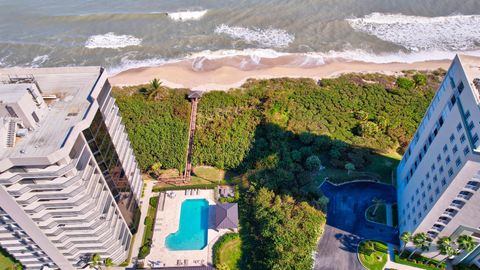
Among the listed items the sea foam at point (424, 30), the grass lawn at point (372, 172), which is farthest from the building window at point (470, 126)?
the sea foam at point (424, 30)

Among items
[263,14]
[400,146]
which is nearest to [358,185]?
[400,146]

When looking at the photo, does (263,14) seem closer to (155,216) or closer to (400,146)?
(400,146)

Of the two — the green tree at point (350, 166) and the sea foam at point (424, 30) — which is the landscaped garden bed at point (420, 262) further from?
the sea foam at point (424, 30)

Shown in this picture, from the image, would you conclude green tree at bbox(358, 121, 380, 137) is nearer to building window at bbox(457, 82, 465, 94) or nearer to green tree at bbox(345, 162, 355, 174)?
green tree at bbox(345, 162, 355, 174)

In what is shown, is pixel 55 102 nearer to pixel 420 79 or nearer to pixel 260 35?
pixel 260 35

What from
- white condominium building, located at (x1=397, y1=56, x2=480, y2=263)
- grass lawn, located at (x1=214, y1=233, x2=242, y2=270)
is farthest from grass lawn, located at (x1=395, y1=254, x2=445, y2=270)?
grass lawn, located at (x1=214, y1=233, x2=242, y2=270)
